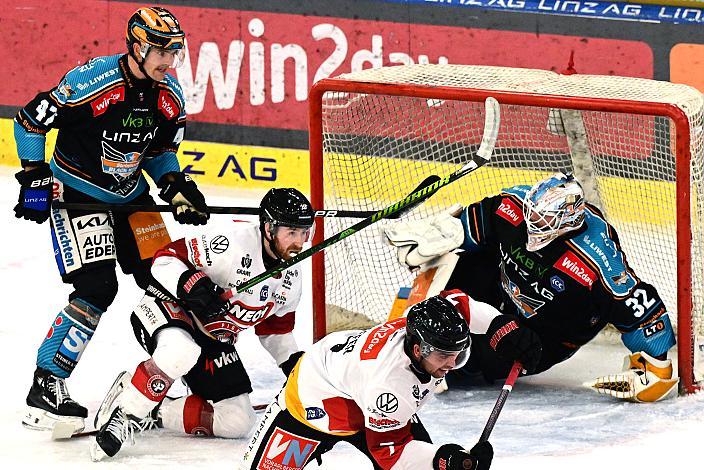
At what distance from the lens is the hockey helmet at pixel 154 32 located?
16.5ft

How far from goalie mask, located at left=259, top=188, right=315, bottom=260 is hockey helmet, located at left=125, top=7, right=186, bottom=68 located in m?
0.69

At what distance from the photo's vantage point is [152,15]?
509 cm

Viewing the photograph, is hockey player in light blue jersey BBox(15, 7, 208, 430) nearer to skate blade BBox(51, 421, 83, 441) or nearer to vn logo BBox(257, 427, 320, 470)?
skate blade BBox(51, 421, 83, 441)

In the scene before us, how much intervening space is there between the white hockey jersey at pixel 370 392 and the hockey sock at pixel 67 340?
1.12 metres

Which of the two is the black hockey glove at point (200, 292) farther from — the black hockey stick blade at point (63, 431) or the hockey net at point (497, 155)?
the hockey net at point (497, 155)

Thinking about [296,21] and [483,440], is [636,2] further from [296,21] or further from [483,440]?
[483,440]

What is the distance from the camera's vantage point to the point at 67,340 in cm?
510

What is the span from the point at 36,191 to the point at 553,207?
1709 millimetres

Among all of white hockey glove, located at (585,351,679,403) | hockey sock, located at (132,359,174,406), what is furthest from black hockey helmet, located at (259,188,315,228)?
white hockey glove, located at (585,351,679,403)

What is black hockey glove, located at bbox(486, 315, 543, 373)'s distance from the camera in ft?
13.9

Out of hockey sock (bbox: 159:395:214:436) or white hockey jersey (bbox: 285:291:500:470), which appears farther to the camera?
hockey sock (bbox: 159:395:214:436)

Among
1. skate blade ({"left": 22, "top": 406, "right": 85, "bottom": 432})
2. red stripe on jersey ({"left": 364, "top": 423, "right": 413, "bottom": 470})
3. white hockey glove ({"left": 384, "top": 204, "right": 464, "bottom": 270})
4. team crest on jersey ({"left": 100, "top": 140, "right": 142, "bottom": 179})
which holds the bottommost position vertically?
skate blade ({"left": 22, "top": 406, "right": 85, "bottom": 432})

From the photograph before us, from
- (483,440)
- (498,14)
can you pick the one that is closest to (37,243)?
(498,14)

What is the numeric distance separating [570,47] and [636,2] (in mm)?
369
